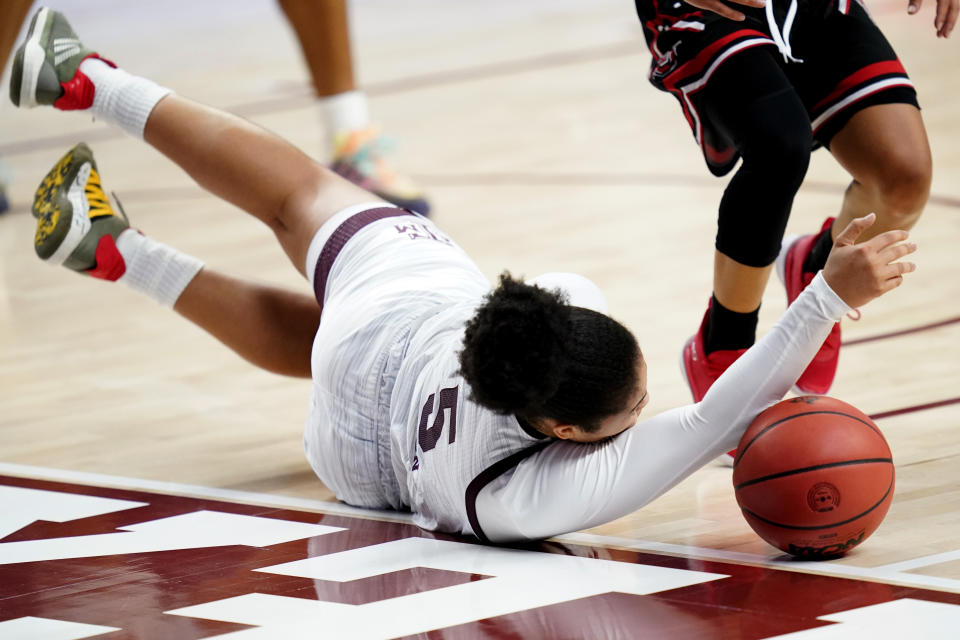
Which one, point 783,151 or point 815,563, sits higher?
point 783,151

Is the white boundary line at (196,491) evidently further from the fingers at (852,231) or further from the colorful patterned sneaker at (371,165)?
the colorful patterned sneaker at (371,165)

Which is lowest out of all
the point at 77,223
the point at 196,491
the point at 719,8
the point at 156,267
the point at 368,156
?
the point at 196,491

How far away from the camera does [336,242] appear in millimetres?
3057

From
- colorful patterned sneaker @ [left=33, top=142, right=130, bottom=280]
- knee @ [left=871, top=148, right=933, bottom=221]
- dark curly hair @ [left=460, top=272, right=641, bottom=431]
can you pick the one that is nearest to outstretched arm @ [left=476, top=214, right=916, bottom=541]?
dark curly hair @ [left=460, top=272, right=641, bottom=431]

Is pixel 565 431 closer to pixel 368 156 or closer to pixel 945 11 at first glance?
pixel 945 11

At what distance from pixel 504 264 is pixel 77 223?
1908 millimetres

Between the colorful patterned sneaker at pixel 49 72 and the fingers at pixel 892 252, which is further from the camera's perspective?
the colorful patterned sneaker at pixel 49 72

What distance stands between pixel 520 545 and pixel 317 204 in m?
0.99

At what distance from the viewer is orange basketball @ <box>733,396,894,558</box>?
89.7 inches

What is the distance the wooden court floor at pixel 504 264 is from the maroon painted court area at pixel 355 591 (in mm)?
99

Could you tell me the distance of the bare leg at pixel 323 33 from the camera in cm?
563

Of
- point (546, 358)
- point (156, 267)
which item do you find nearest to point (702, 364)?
point (546, 358)

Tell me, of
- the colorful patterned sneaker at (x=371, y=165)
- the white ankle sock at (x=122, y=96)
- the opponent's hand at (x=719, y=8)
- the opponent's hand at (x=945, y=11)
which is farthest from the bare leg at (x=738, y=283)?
the colorful patterned sneaker at (x=371, y=165)

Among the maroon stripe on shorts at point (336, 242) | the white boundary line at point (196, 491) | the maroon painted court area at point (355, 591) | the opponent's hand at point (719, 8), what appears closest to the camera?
the maroon painted court area at point (355, 591)
